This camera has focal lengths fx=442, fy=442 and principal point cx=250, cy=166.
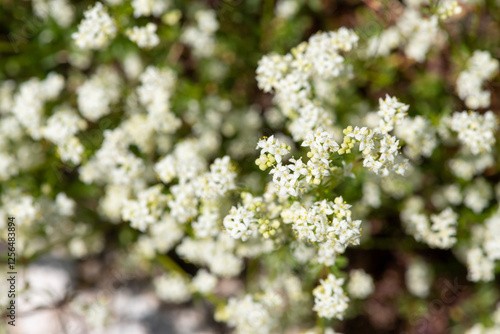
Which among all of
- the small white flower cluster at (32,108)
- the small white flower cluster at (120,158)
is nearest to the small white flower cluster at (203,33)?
the small white flower cluster at (120,158)

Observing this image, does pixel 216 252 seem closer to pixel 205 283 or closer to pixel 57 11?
pixel 205 283

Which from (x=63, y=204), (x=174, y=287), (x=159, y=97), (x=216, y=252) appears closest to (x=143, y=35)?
(x=159, y=97)

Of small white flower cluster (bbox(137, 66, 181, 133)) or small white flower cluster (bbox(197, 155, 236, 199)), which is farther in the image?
small white flower cluster (bbox(137, 66, 181, 133))

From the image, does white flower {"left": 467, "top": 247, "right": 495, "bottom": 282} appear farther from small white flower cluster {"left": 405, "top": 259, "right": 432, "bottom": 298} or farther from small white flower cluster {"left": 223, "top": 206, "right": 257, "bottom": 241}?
small white flower cluster {"left": 223, "top": 206, "right": 257, "bottom": 241}

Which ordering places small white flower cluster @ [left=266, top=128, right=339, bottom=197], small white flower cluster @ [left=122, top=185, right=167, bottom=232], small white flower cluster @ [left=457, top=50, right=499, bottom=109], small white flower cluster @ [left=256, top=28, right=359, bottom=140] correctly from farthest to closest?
small white flower cluster @ [left=457, top=50, right=499, bottom=109] → small white flower cluster @ [left=122, top=185, right=167, bottom=232] → small white flower cluster @ [left=256, top=28, right=359, bottom=140] → small white flower cluster @ [left=266, top=128, right=339, bottom=197]

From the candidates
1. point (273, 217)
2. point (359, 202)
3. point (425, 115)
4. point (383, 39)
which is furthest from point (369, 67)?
point (273, 217)

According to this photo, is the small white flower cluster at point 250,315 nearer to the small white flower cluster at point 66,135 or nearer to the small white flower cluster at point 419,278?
the small white flower cluster at point 419,278

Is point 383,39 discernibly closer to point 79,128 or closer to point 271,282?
point 271,282

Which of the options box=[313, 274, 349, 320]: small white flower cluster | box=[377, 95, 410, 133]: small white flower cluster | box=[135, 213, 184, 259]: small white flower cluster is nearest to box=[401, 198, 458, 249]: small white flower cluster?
box=[313, 274, 349, 320]: small white flower cluster
